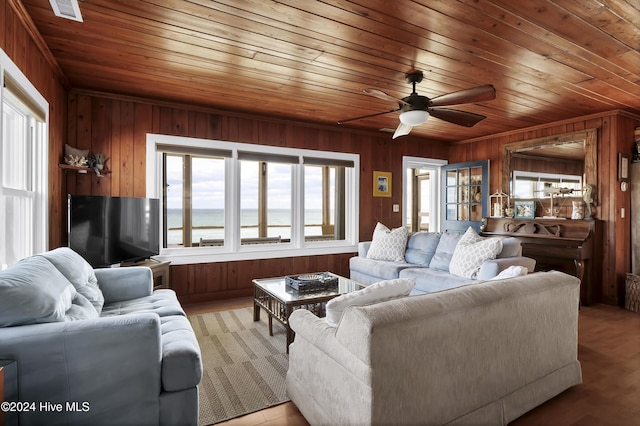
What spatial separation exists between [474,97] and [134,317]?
2.78 m

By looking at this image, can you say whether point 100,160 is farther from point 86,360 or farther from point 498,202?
point 498,202

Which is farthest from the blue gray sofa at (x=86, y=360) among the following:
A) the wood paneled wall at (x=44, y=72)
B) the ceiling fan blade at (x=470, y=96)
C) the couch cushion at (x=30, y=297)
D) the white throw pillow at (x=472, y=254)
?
the white throw pillow at (x=472, y=254)

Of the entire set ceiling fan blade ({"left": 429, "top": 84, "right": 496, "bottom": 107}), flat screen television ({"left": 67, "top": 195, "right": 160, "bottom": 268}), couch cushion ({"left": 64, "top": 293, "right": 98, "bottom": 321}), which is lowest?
couch cushion ({"left": 64, "top": 293, "right": 98, "bottom": 321})

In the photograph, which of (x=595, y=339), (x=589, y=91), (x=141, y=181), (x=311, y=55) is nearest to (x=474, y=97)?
(x=311, y=55)

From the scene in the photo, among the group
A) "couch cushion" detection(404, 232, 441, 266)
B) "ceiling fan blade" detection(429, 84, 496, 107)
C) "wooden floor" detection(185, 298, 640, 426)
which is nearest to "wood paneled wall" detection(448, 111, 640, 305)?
"wooden floor" detection(185, 298, 640, 426)

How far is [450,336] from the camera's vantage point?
1631mm

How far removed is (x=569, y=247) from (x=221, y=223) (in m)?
4.43

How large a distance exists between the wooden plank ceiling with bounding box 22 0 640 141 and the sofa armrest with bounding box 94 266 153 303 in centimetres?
178

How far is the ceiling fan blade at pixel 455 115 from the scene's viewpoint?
3.19 m

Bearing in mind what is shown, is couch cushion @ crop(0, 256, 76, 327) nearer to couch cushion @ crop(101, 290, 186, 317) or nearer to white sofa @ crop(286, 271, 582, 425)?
couch cushion @ crop(101, 290, 186, 317)

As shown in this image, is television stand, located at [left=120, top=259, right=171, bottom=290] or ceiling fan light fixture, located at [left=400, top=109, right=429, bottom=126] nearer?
ceiling fan light fixture, located at [left=400, top=109, right=429, bottom=126]

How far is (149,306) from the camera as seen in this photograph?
8.36ft

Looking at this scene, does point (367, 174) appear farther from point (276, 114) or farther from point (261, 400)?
point (261, 400)

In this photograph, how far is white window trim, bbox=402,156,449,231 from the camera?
607cm
